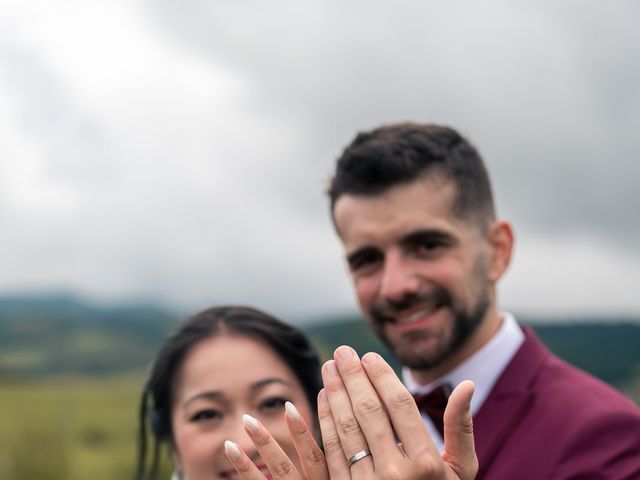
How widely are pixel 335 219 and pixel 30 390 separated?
583 feet

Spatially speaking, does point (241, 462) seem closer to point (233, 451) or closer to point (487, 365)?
point (233, 451)

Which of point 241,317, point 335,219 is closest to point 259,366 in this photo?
point 241,317

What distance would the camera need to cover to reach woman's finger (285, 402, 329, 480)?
344cm

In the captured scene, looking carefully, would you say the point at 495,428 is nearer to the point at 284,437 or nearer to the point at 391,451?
the point at 284,437

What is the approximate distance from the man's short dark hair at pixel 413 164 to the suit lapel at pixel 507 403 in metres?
1.14

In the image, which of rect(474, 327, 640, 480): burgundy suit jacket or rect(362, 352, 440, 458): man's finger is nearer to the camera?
rect(362, 352, 440, 458): man's finger

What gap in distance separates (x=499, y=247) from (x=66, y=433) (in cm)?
15046

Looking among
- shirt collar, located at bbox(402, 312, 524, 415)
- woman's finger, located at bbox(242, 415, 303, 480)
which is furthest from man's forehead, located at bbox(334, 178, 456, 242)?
woman's finger, located at bbox(242, 415, 303, 480)

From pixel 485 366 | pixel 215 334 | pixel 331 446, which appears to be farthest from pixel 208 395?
pixel 331 446

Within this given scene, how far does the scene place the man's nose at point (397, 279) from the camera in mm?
6203

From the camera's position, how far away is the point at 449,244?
633 centimetres

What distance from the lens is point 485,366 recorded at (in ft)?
20.7

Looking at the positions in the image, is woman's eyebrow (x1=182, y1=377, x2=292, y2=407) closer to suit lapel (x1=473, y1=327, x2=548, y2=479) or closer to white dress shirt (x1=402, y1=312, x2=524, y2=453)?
white dress shirt (x1=402, y1=312, x2=524, y2=453)

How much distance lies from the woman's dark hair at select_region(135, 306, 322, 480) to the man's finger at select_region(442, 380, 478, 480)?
2901mm
